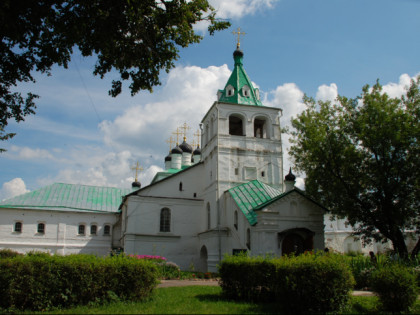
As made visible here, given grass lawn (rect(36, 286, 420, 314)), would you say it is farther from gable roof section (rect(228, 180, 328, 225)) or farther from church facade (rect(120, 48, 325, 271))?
church facade (rect(120, 48, 325, 271))

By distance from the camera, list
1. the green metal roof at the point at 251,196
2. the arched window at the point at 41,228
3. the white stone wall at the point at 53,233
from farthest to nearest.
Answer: the arched window at the point at 41,228 → the white stone wall at the point at 53,233 → the green metal roof at the point at 251,196

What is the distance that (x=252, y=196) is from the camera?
885 inches

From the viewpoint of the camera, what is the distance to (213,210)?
84.5ft

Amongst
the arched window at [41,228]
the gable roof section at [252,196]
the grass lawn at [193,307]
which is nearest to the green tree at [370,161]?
the gable roof section at [252,196]

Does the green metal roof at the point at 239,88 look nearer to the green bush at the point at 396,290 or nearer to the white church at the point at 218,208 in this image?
the white church at the point at 218,208

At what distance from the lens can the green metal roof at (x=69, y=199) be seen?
116ft

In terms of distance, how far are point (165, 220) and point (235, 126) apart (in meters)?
9.71

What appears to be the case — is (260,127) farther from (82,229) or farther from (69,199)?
(69,199)

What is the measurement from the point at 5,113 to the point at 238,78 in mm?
20051

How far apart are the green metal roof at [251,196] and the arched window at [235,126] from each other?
616 cm

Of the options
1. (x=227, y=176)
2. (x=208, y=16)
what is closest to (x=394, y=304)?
(x=208, y=16)

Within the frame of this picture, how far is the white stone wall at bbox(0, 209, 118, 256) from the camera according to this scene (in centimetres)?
3338

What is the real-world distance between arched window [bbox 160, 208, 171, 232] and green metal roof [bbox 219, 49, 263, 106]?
32.9 feet

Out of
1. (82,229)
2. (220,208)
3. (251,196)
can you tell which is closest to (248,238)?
(251,196)
